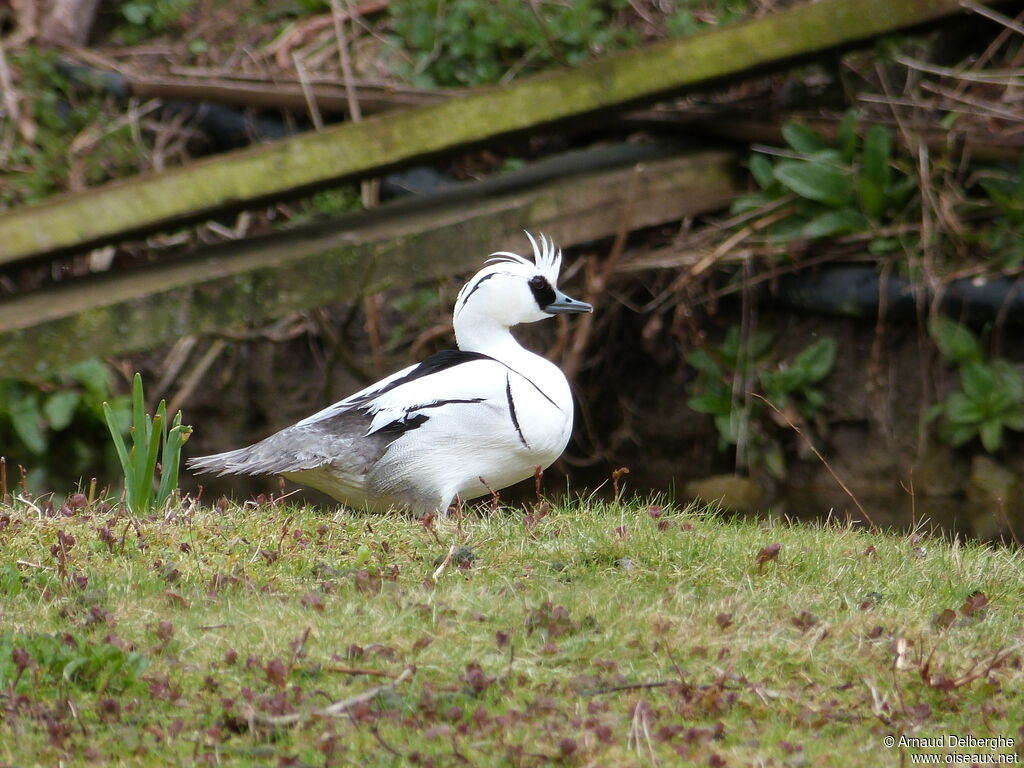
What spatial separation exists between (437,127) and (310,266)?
0.93m

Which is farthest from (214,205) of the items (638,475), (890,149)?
(890,149)

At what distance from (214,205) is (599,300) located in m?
2.45

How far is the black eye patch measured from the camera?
5051mm

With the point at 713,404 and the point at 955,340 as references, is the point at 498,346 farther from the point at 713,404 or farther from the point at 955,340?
the point at 955,340

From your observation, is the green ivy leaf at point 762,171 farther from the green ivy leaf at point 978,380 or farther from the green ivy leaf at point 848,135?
the green ivy leaf at point 978,380

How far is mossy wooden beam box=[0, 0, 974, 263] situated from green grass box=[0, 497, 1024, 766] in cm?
219

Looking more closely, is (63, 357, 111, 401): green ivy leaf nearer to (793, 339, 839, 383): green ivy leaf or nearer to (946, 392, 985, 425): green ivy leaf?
(793, 339, 839, 383): green ivy leaf

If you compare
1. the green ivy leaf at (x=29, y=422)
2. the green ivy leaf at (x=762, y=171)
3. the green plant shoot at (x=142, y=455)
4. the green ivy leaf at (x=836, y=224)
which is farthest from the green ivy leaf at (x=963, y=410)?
the green ivy leaf at (x=29, y=422)

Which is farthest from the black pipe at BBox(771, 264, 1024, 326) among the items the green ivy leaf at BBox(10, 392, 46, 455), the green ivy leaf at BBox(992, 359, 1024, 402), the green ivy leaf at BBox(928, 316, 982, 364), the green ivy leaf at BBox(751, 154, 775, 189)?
the green ivy leaf at BBox(10, 392, 46, 455)

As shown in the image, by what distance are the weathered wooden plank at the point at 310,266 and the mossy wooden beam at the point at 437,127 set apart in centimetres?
28

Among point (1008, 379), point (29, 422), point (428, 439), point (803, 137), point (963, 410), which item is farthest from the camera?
point (29, 422)

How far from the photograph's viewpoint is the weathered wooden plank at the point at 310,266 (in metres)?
6.05

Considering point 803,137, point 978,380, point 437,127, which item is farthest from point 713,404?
point 437,127

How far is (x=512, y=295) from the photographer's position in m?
5.04
